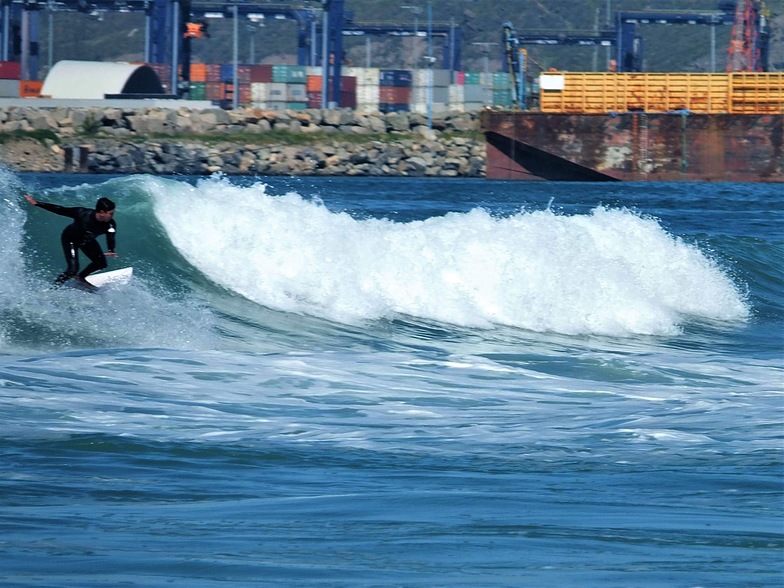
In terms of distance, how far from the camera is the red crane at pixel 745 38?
252 feet

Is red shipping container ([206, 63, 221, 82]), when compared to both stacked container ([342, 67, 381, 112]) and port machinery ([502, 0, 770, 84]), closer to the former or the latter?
stacked container ([342, 67, 381, 112])

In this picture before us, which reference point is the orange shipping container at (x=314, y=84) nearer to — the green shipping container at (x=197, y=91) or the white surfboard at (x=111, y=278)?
the green shipping container at (x=197, y=91)

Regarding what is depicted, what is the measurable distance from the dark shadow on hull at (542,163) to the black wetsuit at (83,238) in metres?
41.3

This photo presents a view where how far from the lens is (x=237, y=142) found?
5966 cm

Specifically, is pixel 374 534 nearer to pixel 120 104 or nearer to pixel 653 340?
pixel 653 340

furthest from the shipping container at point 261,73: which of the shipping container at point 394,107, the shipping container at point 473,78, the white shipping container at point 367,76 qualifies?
the shipping container at point 473,78

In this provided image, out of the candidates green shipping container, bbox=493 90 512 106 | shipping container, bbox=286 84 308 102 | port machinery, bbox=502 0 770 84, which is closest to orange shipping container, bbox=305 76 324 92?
shipping container, bbox=286 84 308 102

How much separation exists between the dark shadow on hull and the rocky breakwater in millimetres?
6505

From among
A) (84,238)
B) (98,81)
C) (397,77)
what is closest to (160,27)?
(98,81)

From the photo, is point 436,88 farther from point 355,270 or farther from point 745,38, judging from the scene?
point 355,270

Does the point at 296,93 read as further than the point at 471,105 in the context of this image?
Yes

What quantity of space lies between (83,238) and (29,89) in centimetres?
6851

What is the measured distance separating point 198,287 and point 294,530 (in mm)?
9258

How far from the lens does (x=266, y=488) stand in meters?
6.23
